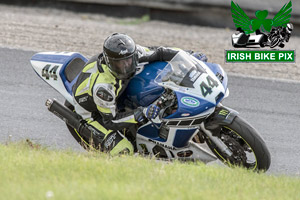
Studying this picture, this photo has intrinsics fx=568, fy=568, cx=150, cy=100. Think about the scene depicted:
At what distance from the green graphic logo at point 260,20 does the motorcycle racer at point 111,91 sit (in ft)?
18.2

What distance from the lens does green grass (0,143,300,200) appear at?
413 centimetres

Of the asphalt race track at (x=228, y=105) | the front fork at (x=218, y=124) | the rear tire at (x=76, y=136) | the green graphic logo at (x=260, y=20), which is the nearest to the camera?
the front fork at (x=218, y=124)

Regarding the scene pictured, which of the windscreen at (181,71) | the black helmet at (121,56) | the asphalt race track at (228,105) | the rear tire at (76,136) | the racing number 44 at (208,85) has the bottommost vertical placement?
the asphalt race track at (228,105)

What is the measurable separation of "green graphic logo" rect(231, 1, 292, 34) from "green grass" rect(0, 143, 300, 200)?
248 inches

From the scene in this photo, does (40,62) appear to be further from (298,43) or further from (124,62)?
(298,43)

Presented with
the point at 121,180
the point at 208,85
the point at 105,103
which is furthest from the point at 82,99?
the point at 121,180

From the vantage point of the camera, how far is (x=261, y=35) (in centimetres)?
1115

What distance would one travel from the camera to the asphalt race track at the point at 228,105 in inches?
280

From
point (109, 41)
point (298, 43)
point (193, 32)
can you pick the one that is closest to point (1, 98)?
point (109, 41)

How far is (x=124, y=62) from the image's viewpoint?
5621mm

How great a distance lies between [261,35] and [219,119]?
233 inches

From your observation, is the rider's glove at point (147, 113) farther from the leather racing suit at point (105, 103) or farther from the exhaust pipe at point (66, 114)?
the exhaust pipe at point (66, 114)

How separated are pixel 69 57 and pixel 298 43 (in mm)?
6314

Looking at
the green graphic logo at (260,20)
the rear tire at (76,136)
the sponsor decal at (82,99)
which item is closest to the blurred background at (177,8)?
the green graphic logo at (260,20)
